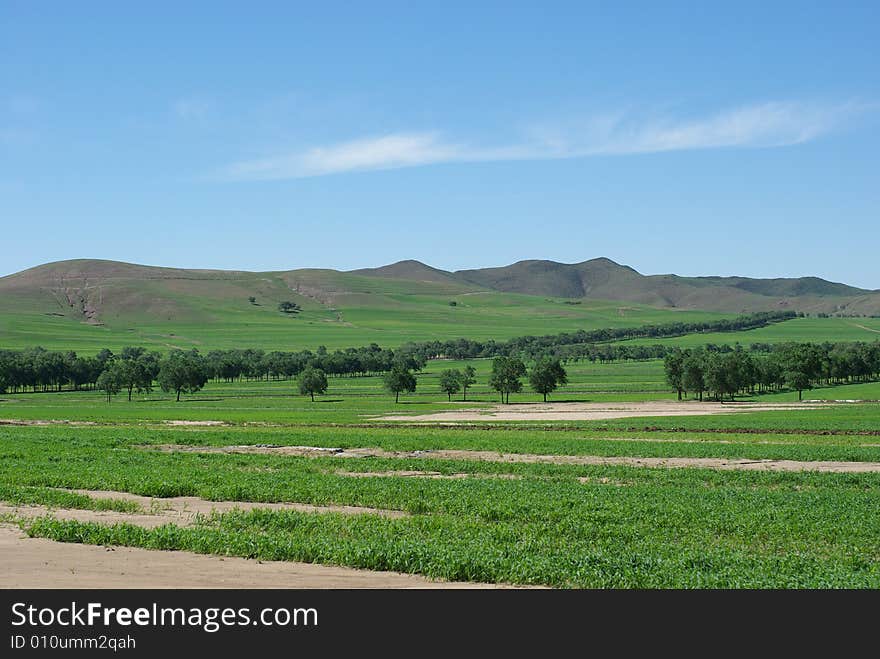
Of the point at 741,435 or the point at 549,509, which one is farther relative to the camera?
the point at 741,435

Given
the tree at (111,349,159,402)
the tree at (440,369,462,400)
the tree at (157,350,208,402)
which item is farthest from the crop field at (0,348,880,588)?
the tree at (111,349,159,402)

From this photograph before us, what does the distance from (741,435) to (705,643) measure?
2139 inches

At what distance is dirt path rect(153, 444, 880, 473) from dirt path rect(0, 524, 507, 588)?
26201mm

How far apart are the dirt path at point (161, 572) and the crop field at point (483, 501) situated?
310 mm

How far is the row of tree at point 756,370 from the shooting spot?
122 metres

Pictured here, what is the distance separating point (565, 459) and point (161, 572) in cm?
3104

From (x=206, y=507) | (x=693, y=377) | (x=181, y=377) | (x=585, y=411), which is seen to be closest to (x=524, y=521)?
(x=206, y=507)

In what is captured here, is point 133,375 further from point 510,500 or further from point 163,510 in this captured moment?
point 510,500

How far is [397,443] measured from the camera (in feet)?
187

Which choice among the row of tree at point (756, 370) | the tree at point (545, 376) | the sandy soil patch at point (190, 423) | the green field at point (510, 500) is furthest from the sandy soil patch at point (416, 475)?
the row of tree at point (756, 370)

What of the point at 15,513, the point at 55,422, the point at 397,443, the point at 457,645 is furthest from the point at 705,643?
the point at 55,422

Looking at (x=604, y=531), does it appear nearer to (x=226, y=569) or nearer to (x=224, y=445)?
(x=226, y=569)

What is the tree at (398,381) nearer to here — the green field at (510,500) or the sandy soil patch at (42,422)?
the sandy soil patch at (42,422)

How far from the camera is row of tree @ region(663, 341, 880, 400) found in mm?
122062
